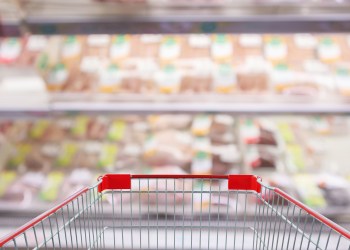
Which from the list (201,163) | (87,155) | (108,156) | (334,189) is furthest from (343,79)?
(87,155)

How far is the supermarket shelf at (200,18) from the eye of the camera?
66.8 inches

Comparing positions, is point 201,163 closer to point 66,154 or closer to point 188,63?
point 188,63

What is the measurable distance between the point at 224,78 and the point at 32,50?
4.32 ft

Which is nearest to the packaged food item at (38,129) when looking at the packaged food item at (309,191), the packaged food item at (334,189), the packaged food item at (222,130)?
the packaged food item at (222,130)

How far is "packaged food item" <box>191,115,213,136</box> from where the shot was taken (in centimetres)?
242

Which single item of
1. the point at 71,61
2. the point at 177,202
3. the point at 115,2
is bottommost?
the point at 177,202

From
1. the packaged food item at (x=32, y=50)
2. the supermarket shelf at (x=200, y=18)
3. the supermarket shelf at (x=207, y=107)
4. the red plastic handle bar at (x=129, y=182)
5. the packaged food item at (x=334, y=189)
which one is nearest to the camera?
the red plastic handle bar at (x=129, y=182)

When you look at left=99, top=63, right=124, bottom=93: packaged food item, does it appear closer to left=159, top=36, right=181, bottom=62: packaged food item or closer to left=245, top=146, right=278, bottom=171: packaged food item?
left=159, top=36, right=181, bottom=62: packaged food item

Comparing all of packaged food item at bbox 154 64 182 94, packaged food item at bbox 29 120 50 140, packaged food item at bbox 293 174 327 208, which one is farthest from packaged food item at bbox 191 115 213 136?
packaged food item at bbox 29 120 50 140

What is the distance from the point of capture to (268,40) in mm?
2488

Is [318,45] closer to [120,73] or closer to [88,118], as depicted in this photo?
[120,73]

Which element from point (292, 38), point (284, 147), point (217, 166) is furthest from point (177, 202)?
point (292, 38)

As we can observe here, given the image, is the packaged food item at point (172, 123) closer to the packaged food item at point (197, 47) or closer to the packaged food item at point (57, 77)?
the packaged food item at point (197, 47)

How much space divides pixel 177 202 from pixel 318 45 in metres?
1.45
